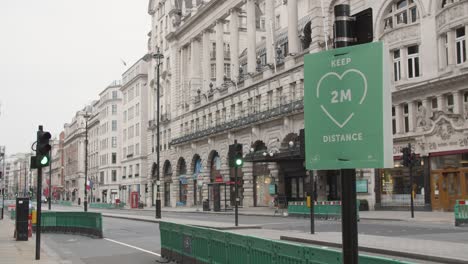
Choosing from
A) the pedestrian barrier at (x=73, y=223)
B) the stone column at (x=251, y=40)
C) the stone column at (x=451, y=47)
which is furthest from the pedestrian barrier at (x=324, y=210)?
the stone column at (x=251, y=40)

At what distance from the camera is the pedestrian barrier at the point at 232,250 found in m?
7.48

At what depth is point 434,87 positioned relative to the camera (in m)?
36.2

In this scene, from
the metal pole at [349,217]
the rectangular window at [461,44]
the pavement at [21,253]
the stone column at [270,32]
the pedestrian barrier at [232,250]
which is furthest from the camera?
the stone column at [270,32]

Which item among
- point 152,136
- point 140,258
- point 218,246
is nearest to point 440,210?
point 140,258

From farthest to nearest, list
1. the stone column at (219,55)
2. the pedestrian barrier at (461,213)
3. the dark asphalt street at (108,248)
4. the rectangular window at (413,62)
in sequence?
the stone column at (219,55) → the rectangular window at (413,62) → the pedestrian barrier at (461,213) → the dark asphalt street at (108,248)

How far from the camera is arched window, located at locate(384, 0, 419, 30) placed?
3909 cm

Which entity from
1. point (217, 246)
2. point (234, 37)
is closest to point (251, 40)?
point (234, 37)

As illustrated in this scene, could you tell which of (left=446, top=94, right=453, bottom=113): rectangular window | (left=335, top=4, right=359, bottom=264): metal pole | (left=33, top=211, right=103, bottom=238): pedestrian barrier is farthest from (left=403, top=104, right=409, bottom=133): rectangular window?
(left=335, top=4, right=359, bottom=264): metal pole

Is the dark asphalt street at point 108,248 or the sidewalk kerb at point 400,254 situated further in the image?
the dark asphalt street at point 108,248

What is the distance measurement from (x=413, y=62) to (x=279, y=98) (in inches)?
645

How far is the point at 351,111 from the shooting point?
477 cm

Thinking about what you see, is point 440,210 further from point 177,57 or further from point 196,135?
point 177,57

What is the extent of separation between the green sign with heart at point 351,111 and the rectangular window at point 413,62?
35444mm

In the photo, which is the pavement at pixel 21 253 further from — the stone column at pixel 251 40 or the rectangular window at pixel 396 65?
the stone column at pixel 251 40
